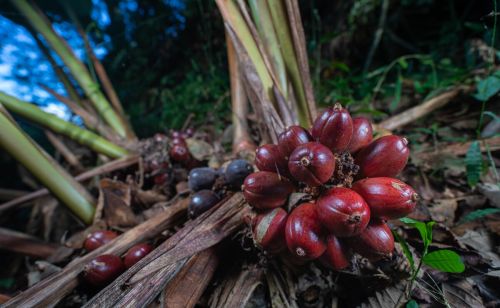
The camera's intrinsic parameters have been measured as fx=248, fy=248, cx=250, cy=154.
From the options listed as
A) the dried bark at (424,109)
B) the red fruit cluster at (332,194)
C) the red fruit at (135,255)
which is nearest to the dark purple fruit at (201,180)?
the red fruit at (135,255)

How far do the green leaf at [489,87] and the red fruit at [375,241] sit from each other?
4.21ft

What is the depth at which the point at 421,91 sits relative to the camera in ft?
6.48

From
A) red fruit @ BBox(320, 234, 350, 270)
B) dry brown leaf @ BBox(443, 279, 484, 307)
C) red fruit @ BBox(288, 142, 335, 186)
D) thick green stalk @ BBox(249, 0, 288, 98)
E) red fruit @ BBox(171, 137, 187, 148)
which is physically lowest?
dry brown leaf @ BBox(443, 279, 484, 307)

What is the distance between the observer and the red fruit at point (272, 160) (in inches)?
36.1

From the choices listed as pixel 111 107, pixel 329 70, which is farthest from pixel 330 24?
pixel 111 107

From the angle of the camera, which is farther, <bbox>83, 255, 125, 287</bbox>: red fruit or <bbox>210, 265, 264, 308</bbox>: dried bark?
<bbox>83, 255, 125, 287</bbox>: red fruit

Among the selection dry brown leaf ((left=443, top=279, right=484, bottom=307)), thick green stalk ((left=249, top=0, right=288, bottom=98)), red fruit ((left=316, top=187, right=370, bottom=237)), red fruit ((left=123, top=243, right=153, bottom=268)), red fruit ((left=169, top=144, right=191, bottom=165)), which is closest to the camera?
red fruit ((left=316, top=187, right=370, bottom=237))

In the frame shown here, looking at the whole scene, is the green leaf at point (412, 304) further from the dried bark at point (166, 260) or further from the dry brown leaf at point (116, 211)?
the dry brown leaf at point (116, 211)

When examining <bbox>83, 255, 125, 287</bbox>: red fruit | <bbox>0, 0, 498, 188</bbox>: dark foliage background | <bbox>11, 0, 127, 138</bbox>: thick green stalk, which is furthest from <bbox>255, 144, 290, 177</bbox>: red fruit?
<bbox>11, 0, 127, 138</bbox>: thick green stalk

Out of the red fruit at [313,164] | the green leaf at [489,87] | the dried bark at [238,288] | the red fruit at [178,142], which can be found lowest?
the green leaf at [489,87]

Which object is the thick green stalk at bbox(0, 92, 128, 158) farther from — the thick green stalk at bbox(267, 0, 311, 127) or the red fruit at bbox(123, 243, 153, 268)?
the thick green stalk at bbox(267, 0, 311, 127)

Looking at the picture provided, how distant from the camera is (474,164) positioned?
119 cm

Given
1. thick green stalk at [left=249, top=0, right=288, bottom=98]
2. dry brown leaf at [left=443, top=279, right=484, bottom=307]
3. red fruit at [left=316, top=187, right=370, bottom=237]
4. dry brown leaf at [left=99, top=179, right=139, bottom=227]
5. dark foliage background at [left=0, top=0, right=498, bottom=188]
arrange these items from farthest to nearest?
dark foliage background at [left=0, top=0, right=498, bottom=188]
dry brown leaf at [left=99, top=179, right=139, bottom=227]
thick green stalk at [left=249, top=0, right=288, bottom=98]
dry brown leaf at [left=443, top=279, right=484, bottom=307]
red fruit at [left=316, top=187, right=370, bottom=237]

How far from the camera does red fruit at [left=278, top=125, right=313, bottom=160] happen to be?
86 cm
